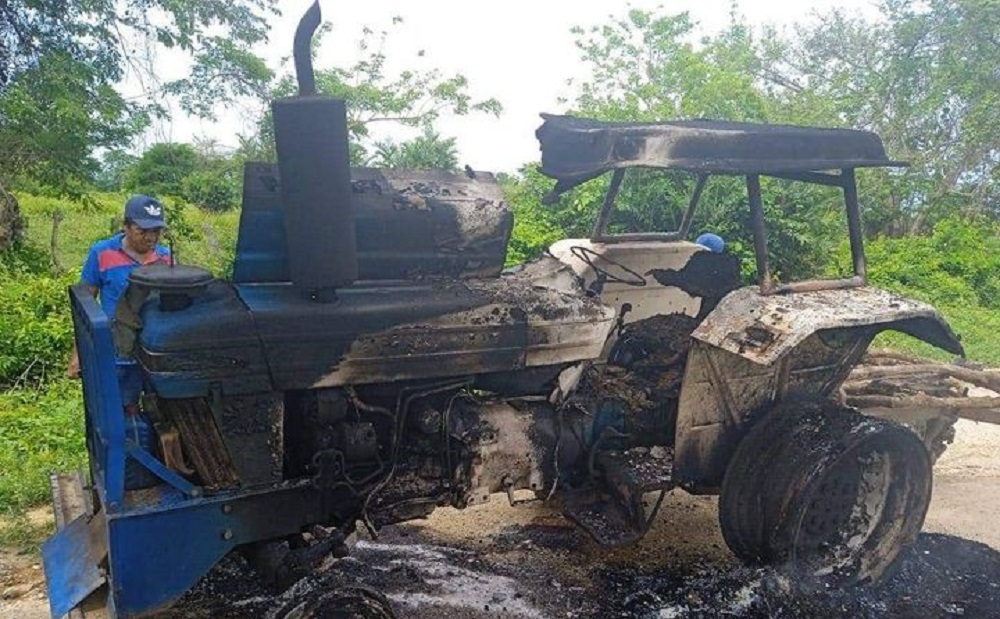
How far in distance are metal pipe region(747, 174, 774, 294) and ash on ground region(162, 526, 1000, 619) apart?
1.40 m

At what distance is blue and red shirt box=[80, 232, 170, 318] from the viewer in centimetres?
438

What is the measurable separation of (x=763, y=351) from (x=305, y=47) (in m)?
2.29

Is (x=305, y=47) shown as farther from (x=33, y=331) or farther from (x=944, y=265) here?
(x=944, y=265)

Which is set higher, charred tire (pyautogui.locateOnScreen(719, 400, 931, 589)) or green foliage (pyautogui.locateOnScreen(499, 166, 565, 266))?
green foliage (pyautogui.locateOnScreen(499, 166, 565, 266))

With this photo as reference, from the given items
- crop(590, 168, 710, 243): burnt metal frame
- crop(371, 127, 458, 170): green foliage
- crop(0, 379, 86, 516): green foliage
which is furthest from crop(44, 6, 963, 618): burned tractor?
crop(371, 127, 458, 170): green foliage

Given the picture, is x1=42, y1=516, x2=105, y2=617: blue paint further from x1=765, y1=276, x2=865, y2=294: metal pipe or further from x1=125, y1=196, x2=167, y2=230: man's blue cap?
x1=765, y1=276, x2=865, y2=294: metal pipe

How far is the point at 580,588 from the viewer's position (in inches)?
161

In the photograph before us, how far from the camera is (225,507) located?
3.12m

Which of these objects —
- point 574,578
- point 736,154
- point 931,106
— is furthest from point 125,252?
point 931,106

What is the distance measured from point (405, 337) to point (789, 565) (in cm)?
217

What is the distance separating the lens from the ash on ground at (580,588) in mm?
3852

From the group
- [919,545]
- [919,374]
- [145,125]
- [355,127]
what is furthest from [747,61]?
[919,545]

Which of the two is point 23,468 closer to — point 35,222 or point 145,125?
point 145,125

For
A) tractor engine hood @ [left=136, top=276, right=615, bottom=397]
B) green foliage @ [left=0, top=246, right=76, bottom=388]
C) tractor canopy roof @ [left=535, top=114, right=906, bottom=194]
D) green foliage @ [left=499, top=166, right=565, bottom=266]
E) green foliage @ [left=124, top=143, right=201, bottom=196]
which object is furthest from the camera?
green foliage @ [left=124, top=143, right=201, bottom=196]
